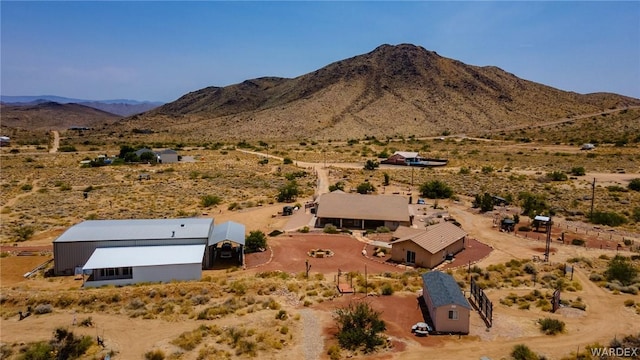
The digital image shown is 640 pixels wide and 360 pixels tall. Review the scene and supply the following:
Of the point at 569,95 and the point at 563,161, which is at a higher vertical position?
the point at 569,95

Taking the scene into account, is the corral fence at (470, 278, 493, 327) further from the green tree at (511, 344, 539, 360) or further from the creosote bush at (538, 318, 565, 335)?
the green tree at (511, 344, 539, 360)

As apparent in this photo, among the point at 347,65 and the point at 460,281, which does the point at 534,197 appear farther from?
the point at 347,65

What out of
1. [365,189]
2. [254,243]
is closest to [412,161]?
[365,189]

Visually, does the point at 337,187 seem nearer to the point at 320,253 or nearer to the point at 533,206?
the point at 533,206

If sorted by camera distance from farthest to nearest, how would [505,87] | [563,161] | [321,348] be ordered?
[505,87] → [563,161] → [321,348]

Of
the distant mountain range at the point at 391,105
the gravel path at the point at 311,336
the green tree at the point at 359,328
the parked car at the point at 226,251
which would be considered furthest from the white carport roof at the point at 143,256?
the distant mountain range at the point at 391,105

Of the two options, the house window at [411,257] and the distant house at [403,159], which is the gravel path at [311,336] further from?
the distant house at [403,159]

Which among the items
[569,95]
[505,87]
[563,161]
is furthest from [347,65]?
[563,161]
